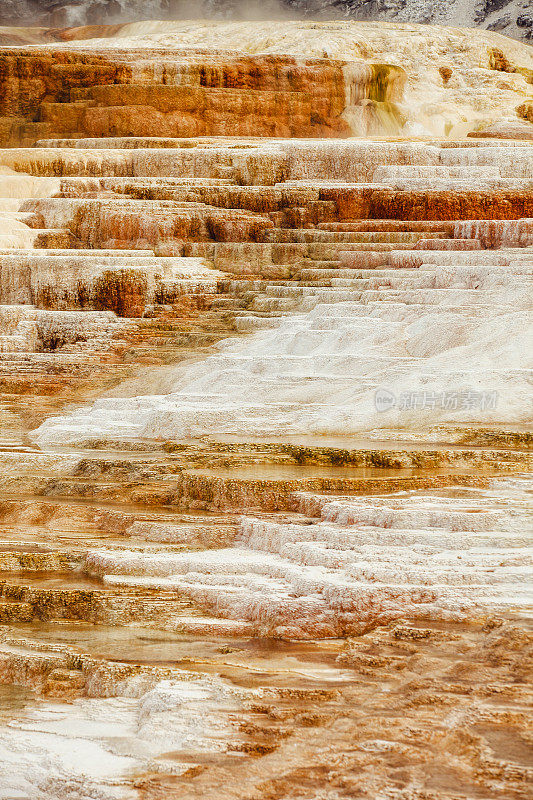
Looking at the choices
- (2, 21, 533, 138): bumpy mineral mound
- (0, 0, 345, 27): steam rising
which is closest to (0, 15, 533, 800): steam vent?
(2, 21, 533, 138): bumpy mineral mound

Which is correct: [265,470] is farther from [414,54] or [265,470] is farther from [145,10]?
[145,10]

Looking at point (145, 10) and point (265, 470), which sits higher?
point (145, 10)

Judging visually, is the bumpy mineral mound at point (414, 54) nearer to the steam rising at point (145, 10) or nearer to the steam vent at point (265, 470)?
the steam rising at point (145, 10)

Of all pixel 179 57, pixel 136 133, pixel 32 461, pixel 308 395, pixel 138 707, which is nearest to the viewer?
pixel 138 707

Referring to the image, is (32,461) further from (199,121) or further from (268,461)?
(199,121)

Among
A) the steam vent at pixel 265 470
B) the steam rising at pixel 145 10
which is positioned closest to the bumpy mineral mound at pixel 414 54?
the steam rising at pixel 145 10

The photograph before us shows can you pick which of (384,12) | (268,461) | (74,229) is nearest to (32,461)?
(268,461)

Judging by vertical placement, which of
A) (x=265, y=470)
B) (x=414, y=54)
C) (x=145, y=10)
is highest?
(x=145, y=10)

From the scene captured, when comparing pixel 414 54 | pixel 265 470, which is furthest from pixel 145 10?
pixel 265 470

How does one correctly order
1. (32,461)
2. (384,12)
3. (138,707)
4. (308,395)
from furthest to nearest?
1. (384,12)
2. (308,395)
3. (32,461)
4. (138,707)
